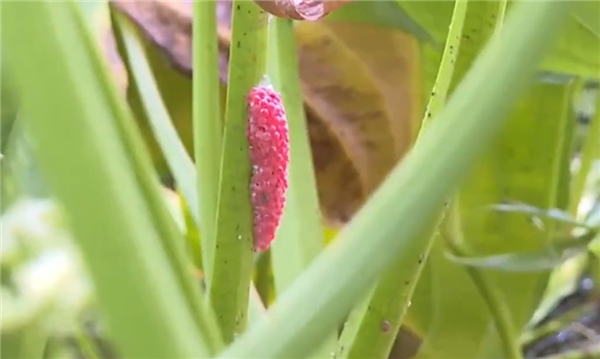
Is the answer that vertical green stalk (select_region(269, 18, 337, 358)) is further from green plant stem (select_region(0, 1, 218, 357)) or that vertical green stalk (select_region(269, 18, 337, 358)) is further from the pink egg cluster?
green plant stem (select_region(0, 1, 218, 357))

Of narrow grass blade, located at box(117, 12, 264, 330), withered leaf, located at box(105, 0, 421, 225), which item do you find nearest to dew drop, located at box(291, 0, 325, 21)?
narrow grass blade, located at box(117, 12, 264, 330)

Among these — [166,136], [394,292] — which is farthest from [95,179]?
[166,136]

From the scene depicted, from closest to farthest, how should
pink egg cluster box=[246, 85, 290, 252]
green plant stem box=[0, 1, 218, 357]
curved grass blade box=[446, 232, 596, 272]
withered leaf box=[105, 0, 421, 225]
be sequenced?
green plant stem box=[0, 1, 218, 357] → pink egg cluster box=[246, 85, 290, 252] → curved grass blade box=[446, 232, 596, 272] → withered leaf box=[105, 0, 421, 225]

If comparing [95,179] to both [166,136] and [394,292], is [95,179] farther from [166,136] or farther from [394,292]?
[166,136]

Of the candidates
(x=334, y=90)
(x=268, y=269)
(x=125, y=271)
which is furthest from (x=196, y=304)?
(x=334, y=90)

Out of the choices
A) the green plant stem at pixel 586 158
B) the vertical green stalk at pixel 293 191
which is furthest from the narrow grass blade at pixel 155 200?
the green plant stem at pixel 586 158

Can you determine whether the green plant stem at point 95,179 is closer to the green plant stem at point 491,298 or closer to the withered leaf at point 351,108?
the green plant stem at point 491,298

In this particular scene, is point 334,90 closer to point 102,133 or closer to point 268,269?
point 268,269
